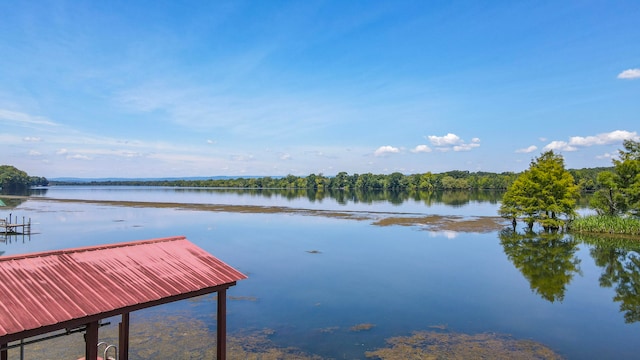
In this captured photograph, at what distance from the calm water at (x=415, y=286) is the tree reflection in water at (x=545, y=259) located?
0.08 meters

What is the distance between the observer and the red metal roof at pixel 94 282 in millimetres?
6148

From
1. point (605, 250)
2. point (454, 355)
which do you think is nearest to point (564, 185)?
point (605, 250)

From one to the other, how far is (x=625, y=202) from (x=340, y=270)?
32448 mm

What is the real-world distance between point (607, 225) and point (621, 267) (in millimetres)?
16230

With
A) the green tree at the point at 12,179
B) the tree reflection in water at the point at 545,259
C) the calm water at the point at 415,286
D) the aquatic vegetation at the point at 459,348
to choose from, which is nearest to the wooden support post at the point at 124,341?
the calm water at the point at 415,286

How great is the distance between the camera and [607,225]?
37.9m

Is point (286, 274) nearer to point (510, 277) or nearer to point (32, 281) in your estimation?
point (510, 277)

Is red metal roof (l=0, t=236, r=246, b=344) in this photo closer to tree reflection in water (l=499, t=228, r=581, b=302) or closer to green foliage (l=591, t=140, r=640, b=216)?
tree reflection in water (l=499, t=228, r=581, b=302)

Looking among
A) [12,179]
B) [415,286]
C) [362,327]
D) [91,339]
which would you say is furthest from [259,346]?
[12,179]

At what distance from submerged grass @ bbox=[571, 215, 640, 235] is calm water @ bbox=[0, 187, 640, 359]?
5.43m

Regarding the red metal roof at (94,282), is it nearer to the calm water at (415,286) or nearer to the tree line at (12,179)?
the calm water at (415,286)

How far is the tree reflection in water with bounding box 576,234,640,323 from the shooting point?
17.3 m

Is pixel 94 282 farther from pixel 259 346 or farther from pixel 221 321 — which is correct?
pixel 259 346

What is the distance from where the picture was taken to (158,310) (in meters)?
15.8
